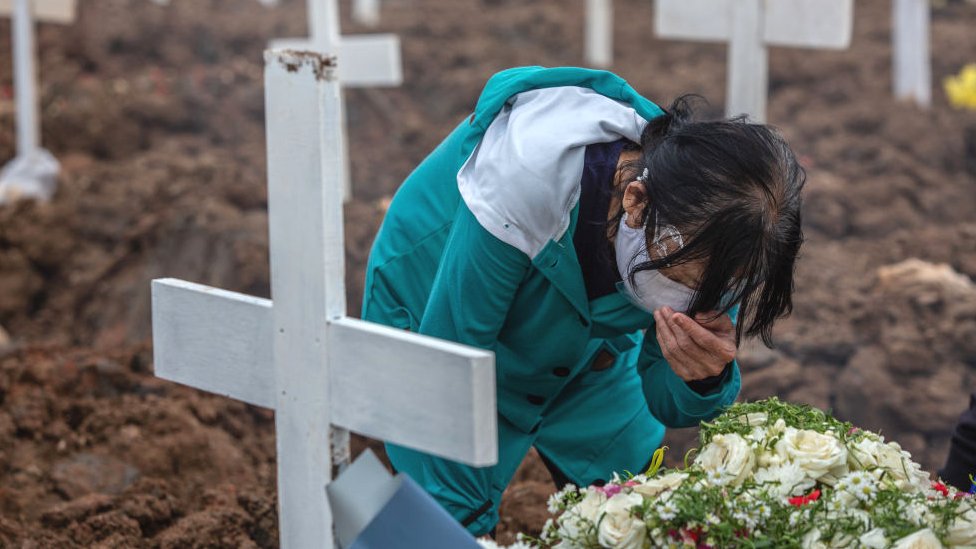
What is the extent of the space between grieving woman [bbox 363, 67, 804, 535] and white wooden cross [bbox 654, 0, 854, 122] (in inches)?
101

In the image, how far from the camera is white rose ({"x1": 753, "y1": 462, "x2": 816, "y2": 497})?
1.99 metres

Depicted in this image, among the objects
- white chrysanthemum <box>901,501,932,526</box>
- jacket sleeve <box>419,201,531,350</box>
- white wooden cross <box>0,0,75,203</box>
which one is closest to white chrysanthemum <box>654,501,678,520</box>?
white chrysanthemum <box>901,501,932,526</box>

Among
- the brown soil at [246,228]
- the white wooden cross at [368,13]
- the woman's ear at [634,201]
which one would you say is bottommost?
the brown soil at [246,228]

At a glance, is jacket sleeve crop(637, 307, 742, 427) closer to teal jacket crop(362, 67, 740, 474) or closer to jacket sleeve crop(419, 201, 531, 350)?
teal jacket crop(362, 67, 740, 474)

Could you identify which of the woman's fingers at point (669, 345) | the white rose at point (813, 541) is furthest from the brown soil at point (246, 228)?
the white rose at point (813, 541)

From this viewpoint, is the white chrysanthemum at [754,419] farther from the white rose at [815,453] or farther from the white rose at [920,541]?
the white rose at [920,541]

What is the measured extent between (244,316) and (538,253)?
551mm

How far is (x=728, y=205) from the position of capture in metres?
2.07

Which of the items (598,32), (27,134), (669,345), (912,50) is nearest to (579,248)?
(669,345)

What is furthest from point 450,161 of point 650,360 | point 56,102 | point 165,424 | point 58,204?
point 56,102

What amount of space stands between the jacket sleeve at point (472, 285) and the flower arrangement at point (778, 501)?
393 millimetres

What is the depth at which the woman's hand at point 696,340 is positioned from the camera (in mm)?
2215

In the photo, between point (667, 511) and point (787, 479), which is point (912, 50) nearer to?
point (787, 479)

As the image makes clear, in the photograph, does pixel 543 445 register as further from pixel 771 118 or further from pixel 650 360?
pixel 771 118
